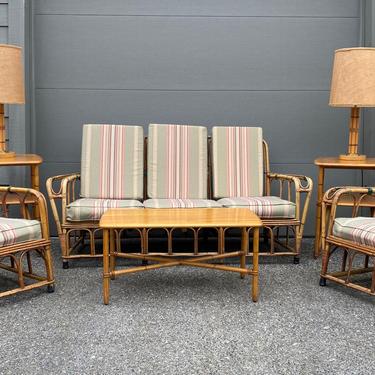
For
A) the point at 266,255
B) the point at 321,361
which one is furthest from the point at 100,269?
the point at 321,361

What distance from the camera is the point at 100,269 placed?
338 centimetres

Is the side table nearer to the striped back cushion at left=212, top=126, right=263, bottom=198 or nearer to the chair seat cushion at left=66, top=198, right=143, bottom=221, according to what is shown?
the striped back cushion at left=212, top=126, right=263, bottom=198

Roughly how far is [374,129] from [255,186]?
1.09 meters

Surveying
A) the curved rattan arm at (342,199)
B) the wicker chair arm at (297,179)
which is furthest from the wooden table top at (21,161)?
the curved rattan arm at (342,199)

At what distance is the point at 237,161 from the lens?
3943 mm

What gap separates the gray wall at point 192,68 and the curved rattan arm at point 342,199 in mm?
877

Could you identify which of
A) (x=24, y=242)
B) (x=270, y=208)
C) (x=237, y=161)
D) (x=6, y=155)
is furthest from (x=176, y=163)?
(x=24, y=242)

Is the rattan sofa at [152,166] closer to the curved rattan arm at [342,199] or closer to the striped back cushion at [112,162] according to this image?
the striped back cushion at [112,162]

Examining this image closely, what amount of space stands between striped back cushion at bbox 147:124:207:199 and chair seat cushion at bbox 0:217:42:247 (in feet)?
4.01

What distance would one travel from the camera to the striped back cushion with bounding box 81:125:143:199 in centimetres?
381

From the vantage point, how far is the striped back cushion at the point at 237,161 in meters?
3.90

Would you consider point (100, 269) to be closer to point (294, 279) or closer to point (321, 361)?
point (294, 279)

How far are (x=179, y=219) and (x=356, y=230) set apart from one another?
3.06 ft

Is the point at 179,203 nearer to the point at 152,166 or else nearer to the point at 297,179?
the point at 152,166
